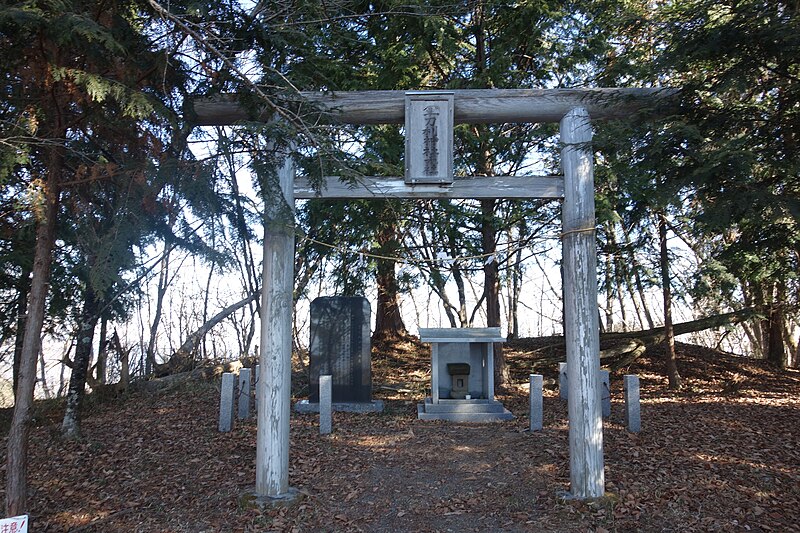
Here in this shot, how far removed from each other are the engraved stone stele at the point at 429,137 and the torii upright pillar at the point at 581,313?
1.18 meters

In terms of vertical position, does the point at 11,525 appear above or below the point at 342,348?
below

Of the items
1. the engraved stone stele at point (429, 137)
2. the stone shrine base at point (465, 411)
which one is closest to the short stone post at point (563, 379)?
the stone shrine base at point (465, 411)

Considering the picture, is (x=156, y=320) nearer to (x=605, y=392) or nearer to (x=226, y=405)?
(x=226, y=405)

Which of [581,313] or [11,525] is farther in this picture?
[581,313]

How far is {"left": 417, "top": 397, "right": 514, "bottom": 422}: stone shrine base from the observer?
8.82 meters

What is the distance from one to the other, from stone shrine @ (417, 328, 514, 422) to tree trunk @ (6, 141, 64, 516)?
560 centimetres

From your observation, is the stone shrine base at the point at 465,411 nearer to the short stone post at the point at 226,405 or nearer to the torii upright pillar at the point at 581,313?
the short stone post at the point at 226,405

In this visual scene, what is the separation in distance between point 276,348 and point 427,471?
8.24ft

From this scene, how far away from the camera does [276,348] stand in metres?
5.39

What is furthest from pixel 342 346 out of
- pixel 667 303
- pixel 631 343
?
pixel 631 343

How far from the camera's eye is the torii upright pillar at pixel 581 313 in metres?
5.22

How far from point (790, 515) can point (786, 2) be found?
15.0 feet

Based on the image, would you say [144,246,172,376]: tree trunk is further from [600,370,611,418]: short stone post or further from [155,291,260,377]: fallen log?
[600,370,611,418]: short stone post

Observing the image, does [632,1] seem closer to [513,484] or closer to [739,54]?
[739,54]
